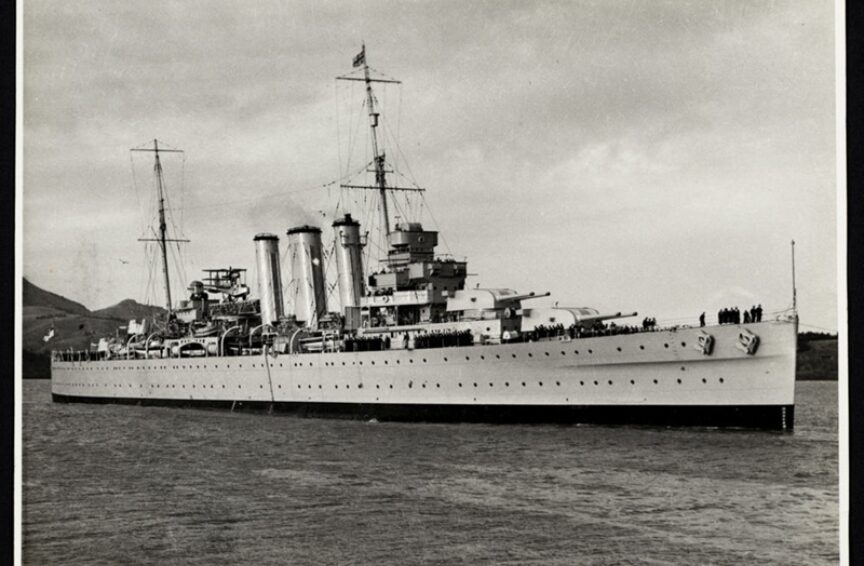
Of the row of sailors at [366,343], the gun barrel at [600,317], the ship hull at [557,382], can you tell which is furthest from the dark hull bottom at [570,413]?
the gun barrel at [600,317]

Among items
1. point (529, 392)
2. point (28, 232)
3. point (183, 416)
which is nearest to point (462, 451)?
point (529, 392)

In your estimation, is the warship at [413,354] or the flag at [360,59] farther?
the warship at [413,354]

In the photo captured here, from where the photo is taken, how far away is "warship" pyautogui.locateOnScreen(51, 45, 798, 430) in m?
20.4

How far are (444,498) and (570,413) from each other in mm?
8337

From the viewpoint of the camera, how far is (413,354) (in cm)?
2523

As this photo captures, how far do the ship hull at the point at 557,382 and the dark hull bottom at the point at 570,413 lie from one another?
0.08ft

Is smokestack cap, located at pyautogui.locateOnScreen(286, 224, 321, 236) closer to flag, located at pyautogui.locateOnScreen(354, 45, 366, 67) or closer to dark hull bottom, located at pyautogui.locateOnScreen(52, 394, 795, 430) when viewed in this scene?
dark hull bottom, located at pyautogui.locateOnScreen(52, 394, 795, 430)

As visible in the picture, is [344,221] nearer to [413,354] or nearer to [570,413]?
[413,354]

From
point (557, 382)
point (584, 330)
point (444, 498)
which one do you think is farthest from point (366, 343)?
point (444, 498)

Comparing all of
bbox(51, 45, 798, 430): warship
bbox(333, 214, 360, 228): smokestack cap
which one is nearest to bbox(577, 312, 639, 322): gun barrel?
bbox(51, 45, 798, 430): warship

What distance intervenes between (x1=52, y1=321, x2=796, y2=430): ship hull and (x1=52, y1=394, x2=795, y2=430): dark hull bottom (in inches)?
0.9

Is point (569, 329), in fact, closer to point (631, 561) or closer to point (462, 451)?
point (462, 451)

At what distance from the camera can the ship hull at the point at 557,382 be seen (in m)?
20.2

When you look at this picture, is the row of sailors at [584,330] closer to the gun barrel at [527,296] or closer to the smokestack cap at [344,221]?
the gun barrel at [527,296]
